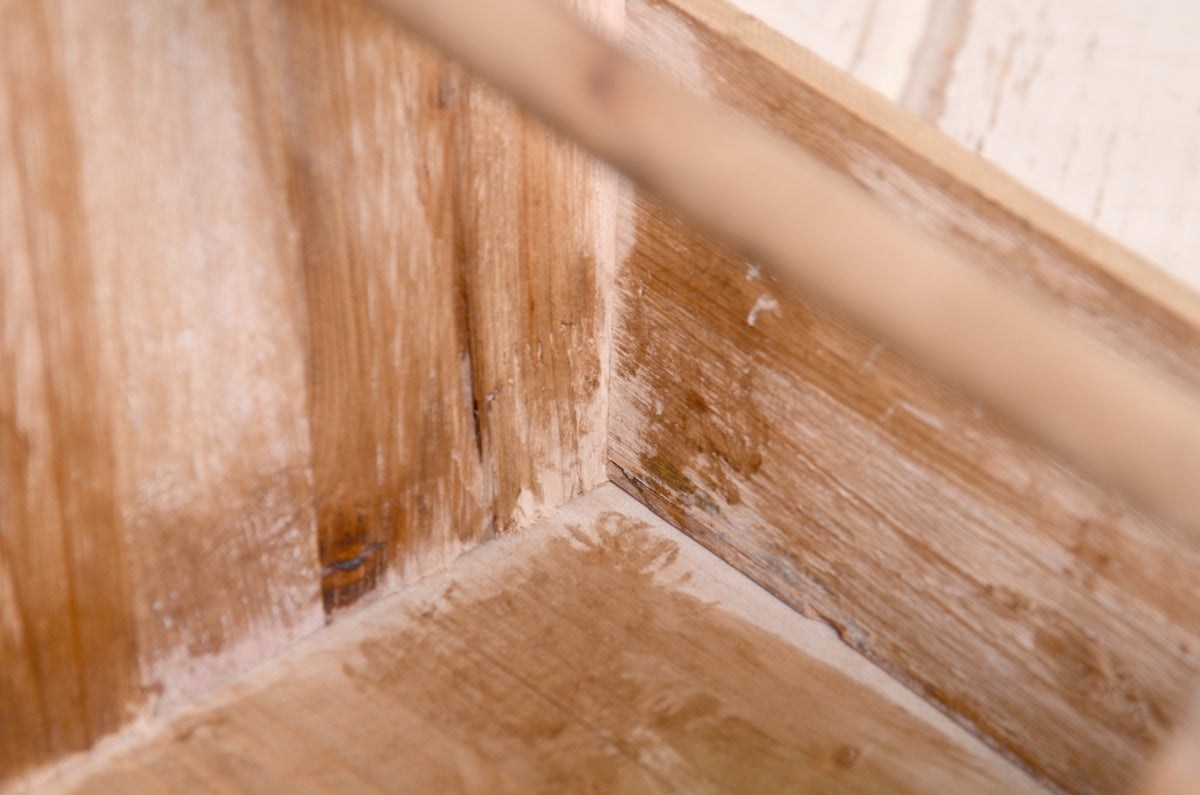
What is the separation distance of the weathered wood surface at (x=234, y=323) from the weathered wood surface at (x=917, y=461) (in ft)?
0.34

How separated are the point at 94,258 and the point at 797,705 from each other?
451mm

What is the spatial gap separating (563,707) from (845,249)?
0.34m

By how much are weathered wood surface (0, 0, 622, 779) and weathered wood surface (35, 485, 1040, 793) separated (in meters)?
0.03

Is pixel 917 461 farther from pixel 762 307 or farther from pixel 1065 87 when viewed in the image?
pixel 1065 87

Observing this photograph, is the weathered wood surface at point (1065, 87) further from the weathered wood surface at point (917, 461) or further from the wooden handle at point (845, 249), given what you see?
the wooden handle at point (845, 249)

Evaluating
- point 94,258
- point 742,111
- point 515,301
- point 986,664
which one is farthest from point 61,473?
point 986,664

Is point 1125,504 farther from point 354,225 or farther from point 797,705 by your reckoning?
point 354,225

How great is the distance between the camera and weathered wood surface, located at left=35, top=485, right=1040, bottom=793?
0.56 metres

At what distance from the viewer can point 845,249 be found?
399 mm

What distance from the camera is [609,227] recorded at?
0.74 meters

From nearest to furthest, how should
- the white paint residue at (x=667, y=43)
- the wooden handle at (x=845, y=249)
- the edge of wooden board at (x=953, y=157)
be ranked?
1. the wooden handle at (x=845, y=249)
2. the edge of wooden board at (x=953, y=157)
3. the white paint residue at (x=667, y=43)

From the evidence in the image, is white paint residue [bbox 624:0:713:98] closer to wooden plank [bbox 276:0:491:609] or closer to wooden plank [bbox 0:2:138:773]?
wooden plank [bbox 276:0:491:609]

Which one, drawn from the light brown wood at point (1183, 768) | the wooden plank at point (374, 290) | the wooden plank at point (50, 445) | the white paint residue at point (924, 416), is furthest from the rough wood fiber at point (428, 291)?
the light brown wood at point (1183, 768)

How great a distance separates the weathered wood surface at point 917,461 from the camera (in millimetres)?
539
